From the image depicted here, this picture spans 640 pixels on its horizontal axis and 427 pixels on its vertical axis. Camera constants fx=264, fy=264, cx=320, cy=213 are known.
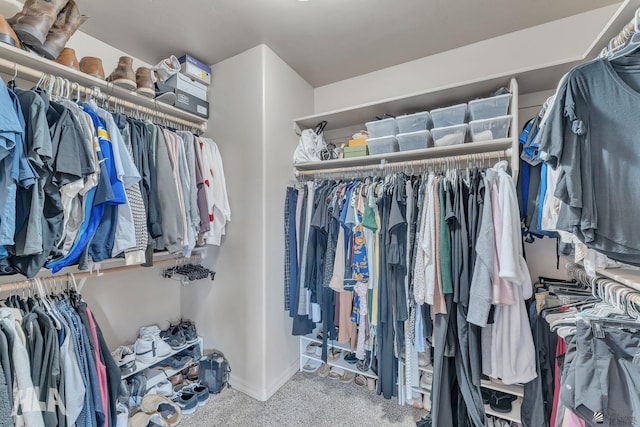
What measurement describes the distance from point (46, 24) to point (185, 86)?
0.76m

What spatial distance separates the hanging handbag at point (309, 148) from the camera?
6.88ft

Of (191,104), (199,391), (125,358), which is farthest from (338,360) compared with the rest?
(191,104)

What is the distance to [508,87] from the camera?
62.4 inches

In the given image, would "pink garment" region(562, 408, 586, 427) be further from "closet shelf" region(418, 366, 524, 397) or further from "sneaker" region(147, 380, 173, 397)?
"sneaker" region(147, 380, 173, 397)

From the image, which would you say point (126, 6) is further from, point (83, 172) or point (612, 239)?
point (612, 239)

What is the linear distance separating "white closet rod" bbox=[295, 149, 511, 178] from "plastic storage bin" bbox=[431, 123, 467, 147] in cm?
10

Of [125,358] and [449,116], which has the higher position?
[449,116]

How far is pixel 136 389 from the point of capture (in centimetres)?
168

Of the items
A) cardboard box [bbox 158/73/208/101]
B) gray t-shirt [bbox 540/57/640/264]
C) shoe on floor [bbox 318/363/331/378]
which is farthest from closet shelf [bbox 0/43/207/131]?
shoe on floor [bbox 318/363/331/378]

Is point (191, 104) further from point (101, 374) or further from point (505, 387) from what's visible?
point (505, 387)

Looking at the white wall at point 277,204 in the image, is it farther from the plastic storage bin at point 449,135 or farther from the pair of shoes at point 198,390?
the plastic storage bin at point 449,135

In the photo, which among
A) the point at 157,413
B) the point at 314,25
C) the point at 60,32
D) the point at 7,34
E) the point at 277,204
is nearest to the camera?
the point at 7,34

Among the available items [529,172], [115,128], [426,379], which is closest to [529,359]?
[426,379]

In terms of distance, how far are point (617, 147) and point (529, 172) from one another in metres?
0.71
